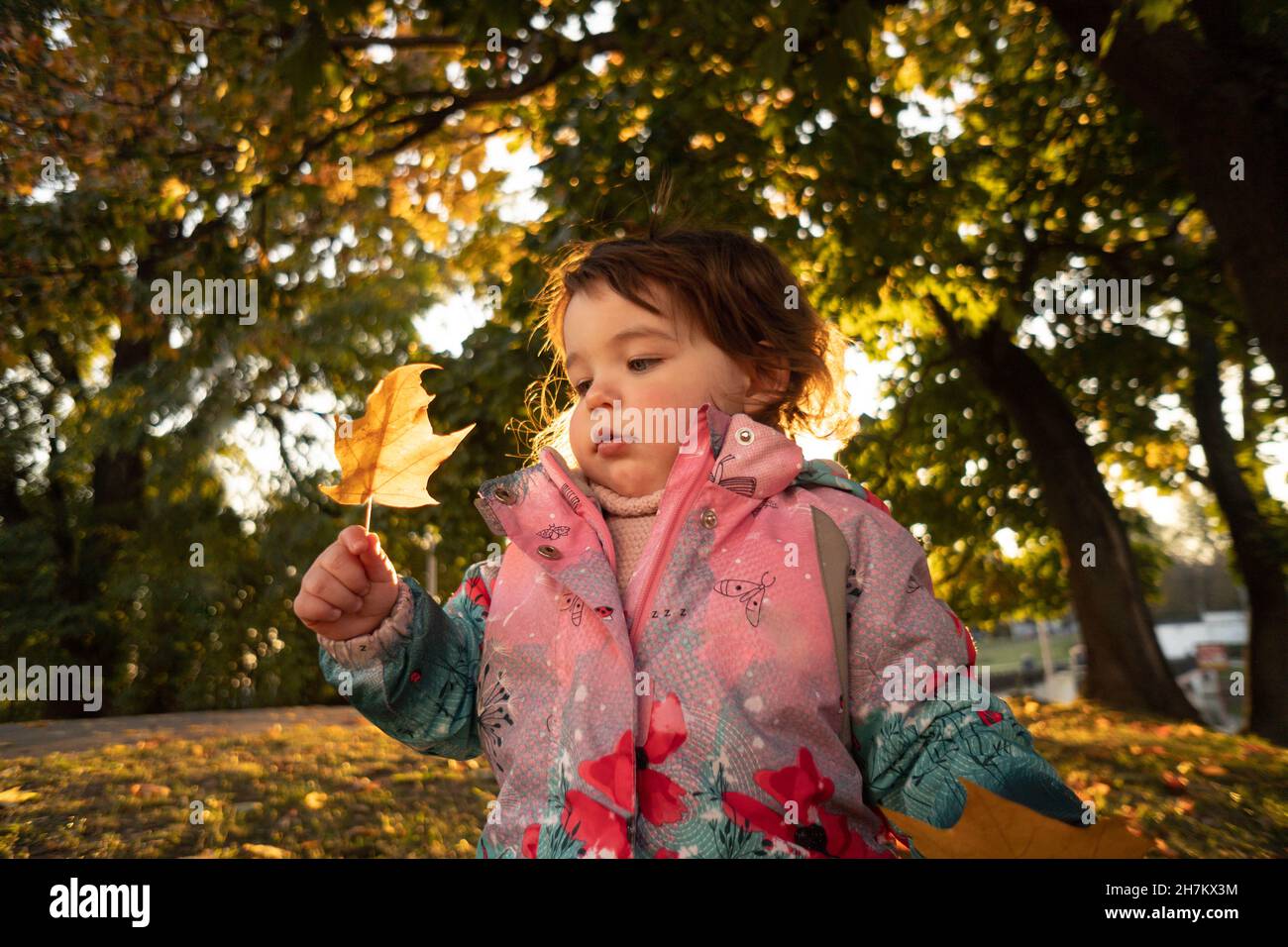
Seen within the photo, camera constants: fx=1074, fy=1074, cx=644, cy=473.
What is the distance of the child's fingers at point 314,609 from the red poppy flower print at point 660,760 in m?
0.56

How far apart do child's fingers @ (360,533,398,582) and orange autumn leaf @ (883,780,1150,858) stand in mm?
952

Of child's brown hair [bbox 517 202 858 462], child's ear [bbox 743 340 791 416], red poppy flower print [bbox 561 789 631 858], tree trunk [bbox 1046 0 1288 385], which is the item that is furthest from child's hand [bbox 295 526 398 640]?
tree trunk [bbox 1046 0 1288 385]

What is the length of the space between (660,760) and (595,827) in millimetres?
151

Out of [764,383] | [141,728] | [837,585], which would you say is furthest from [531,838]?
[141,728]

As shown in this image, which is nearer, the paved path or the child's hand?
the child's hand

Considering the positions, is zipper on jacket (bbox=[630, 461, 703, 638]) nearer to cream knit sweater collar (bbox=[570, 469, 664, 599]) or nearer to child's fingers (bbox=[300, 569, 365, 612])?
cream knit sweater collar (bbox=[570, 469, 664, 599])

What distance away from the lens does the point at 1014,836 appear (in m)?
1.30

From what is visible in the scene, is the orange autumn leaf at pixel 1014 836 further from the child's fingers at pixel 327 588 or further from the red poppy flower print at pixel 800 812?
the child's fingers at pixel 327 588

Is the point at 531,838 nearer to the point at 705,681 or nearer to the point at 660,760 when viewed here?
the point at 660,760

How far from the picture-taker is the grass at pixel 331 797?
448cm

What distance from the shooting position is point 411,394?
178 centimetres

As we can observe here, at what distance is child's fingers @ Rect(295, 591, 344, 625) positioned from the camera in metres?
1.80
